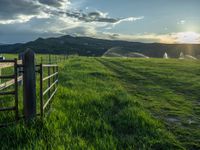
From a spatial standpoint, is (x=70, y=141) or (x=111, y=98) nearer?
(x=70, y=141)

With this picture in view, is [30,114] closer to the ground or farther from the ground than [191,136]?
A: farther from the ground

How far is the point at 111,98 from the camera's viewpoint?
45.8 ft

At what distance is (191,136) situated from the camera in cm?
→ 937

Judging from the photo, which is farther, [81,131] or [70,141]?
[81,131]

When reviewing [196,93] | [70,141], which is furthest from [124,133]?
[196,93]

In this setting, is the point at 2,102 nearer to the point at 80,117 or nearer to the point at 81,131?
the point at 80,117

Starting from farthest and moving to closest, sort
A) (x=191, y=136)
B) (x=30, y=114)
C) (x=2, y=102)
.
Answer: (x=2, y=102), (x=191, y=136), (x=30, y=114)

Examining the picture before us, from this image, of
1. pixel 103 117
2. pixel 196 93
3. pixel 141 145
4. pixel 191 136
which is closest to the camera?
pixel 141 145

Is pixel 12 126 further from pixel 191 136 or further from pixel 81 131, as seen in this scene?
pixel 191 136

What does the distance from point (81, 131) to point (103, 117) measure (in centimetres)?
188

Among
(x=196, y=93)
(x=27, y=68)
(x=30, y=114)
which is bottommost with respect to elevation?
(x=196, y=93)

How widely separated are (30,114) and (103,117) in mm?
2547

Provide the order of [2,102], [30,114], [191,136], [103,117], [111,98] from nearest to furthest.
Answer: [30,114] → [191,136] → [103,117] → [2,102] → [111,98]

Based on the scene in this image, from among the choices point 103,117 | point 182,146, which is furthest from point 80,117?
point 182,146
